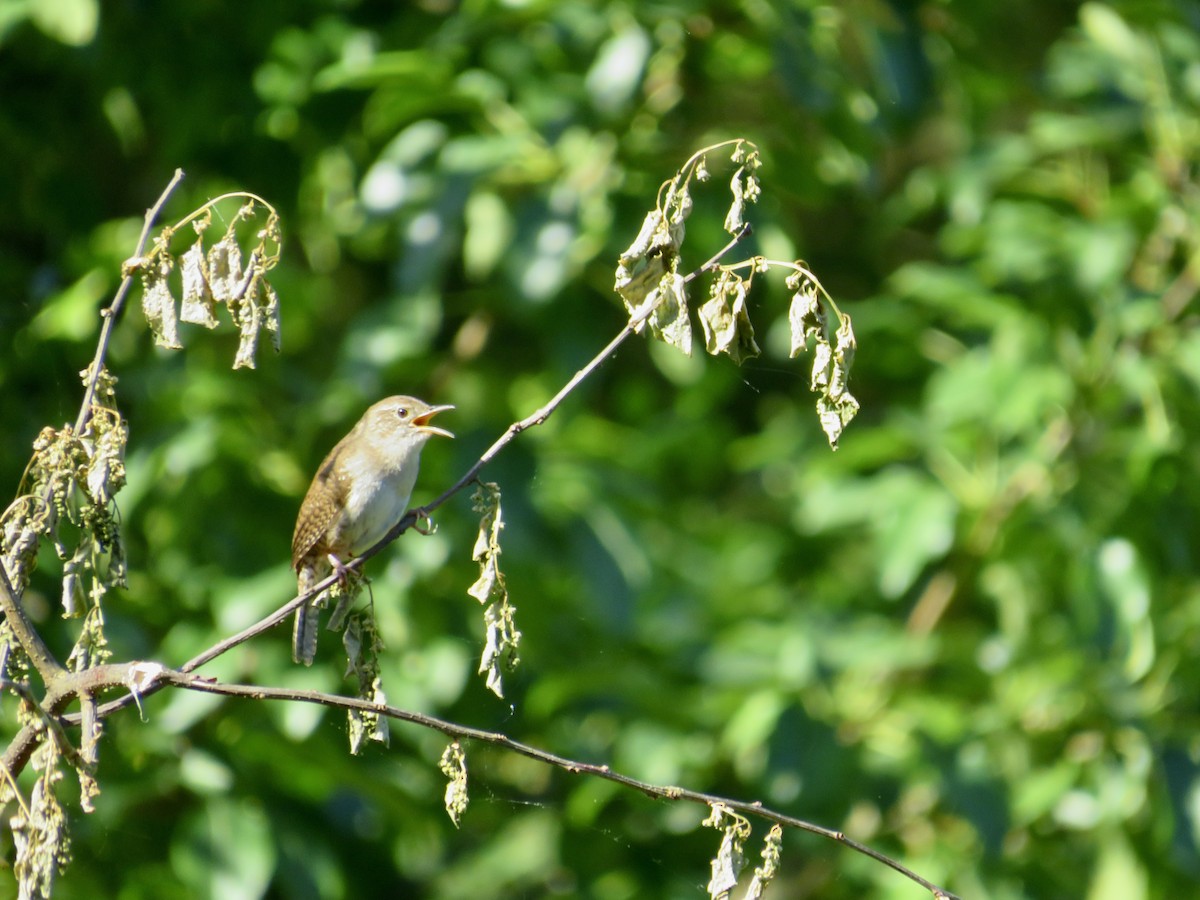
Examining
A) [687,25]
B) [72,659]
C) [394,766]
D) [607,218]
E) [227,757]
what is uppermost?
[72,659]

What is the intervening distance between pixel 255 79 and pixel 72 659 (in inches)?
111

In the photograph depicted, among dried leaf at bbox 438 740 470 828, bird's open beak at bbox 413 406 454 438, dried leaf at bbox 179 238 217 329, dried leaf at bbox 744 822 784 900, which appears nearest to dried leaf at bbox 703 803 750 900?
dried leaf at bbox 744 822 784 900

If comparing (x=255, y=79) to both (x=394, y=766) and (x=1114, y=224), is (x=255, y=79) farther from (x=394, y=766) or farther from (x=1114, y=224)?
(x=1114, y=224)

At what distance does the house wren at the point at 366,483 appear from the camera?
4020mm

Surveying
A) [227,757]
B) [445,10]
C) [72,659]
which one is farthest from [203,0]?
[72,659]

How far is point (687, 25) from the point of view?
471 centimetres

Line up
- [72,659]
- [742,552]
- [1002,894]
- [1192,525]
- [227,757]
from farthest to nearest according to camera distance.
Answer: [742,552], [1192,525], [1002,894], [227,757], [72,659]

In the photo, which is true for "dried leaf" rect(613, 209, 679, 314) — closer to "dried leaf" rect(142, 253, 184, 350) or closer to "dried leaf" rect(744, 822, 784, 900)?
"dried leaf" rect(142, 253, 184, 350)

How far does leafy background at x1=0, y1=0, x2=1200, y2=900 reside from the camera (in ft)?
13.9

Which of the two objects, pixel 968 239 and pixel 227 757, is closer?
pixel 227 757

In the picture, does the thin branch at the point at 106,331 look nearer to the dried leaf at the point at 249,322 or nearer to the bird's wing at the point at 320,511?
the dried leaf at the point at 249,322

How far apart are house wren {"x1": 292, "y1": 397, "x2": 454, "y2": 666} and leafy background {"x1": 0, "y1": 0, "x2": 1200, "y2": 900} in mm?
161

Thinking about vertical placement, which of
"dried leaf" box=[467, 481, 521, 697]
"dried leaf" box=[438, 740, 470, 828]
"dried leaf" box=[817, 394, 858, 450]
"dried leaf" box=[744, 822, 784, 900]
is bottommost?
"dried leaf" box=[744, 822, 784, 900]

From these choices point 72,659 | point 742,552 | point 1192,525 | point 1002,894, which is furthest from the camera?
point 742,552
